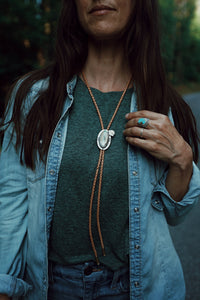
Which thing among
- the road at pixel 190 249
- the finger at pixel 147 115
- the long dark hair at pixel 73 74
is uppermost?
the long dark hair at pixel 73 74

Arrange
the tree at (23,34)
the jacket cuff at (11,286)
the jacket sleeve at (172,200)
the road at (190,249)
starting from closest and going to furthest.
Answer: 1. the jacket cuff at (11,286)
2. the jacket sleeve at (172,200)
3. the road at (190,249)
4. the tree at (23,34)

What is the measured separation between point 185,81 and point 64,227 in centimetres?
2337

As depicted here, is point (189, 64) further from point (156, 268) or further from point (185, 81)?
point (156, 268)

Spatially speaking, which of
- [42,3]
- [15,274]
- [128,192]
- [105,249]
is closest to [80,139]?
[128,192]

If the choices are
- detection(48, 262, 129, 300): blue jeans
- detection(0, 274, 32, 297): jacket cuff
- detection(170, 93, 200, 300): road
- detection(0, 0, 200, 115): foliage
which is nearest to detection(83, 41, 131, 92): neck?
detection(48, 262, 129, 300): blue jeans

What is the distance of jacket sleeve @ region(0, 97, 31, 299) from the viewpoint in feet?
4.53

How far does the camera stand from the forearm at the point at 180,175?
4.54 ft

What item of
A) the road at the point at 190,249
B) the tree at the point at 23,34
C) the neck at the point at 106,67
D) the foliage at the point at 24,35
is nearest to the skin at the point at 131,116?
the neck at the point at 106,67

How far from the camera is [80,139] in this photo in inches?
55.3

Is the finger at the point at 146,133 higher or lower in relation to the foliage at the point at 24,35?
lower

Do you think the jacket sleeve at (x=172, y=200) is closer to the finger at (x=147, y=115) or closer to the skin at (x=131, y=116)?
the skin at (x=131, y=116)

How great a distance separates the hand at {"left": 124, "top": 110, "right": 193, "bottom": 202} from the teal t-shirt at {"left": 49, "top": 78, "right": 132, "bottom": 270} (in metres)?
0.09

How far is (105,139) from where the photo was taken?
1399 mm

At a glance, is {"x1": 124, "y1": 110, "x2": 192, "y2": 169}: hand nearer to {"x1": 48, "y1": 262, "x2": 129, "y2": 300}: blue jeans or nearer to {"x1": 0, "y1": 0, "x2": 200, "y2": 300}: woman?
{"x1": 0, "y1": 0, "x2": 200, "y2": 300}: woman
